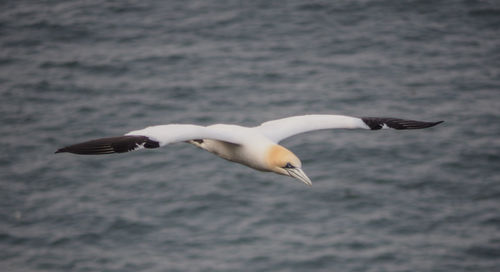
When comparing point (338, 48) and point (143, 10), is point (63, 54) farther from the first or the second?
point (338, 48)

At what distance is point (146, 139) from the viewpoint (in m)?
15.3

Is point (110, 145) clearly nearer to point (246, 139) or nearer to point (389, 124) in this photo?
point (246, 139)

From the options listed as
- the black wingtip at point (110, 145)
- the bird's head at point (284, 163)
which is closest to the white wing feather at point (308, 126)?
the bird's head at point (284, 163)

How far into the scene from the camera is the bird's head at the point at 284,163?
16.6 metres

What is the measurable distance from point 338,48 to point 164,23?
36.1 ft

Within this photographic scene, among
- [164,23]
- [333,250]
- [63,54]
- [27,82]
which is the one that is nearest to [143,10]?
[164,23]

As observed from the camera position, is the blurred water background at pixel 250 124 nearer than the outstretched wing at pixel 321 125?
No

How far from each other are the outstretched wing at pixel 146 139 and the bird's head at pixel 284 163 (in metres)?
0.90

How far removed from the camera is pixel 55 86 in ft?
154

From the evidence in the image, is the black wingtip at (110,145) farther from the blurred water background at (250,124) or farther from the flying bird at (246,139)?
the blurred water background at (250,124)

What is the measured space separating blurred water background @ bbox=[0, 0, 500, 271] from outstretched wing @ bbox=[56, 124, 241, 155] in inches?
721

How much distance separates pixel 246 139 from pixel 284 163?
0.97m

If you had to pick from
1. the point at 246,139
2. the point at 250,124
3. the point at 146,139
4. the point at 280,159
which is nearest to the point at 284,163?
the point at 280,159

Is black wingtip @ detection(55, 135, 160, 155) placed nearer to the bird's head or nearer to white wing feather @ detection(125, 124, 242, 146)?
white wing feather @ detection(125, 124, 242, 146)
